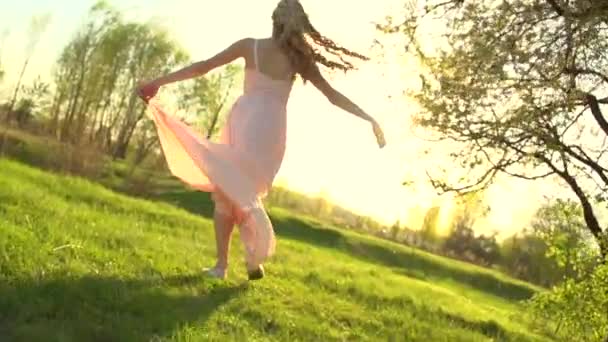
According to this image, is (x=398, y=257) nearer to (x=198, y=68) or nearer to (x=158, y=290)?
(x=198, y=68)

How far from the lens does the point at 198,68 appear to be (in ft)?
29.1

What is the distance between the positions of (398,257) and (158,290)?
30.6 metres

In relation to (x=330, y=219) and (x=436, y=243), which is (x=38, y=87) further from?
(x=436, y=243)

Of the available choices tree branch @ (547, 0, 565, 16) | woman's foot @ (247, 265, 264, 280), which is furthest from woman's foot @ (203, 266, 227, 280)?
tree branch @ (547, 0, 565, 16)

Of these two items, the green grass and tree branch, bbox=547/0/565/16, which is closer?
the green grass

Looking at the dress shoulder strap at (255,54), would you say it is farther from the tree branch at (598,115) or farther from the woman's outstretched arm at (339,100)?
the tree branch at (598,115)

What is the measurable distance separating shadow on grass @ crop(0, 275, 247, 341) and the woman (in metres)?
0.86

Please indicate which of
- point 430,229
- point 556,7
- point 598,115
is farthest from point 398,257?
point 556,7

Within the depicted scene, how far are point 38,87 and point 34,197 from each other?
3522 centimetres

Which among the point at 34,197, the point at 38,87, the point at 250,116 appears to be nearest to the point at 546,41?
the point at 250,116

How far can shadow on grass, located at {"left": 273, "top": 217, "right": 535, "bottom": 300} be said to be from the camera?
36.8m

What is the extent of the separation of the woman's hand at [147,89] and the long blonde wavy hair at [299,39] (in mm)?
1250

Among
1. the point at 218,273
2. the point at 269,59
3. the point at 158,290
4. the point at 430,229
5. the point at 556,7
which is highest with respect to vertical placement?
the point at 556,7

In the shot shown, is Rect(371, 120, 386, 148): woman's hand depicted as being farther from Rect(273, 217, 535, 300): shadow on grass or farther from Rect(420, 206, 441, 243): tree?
Rect(420, 206, 441, 243): tree
